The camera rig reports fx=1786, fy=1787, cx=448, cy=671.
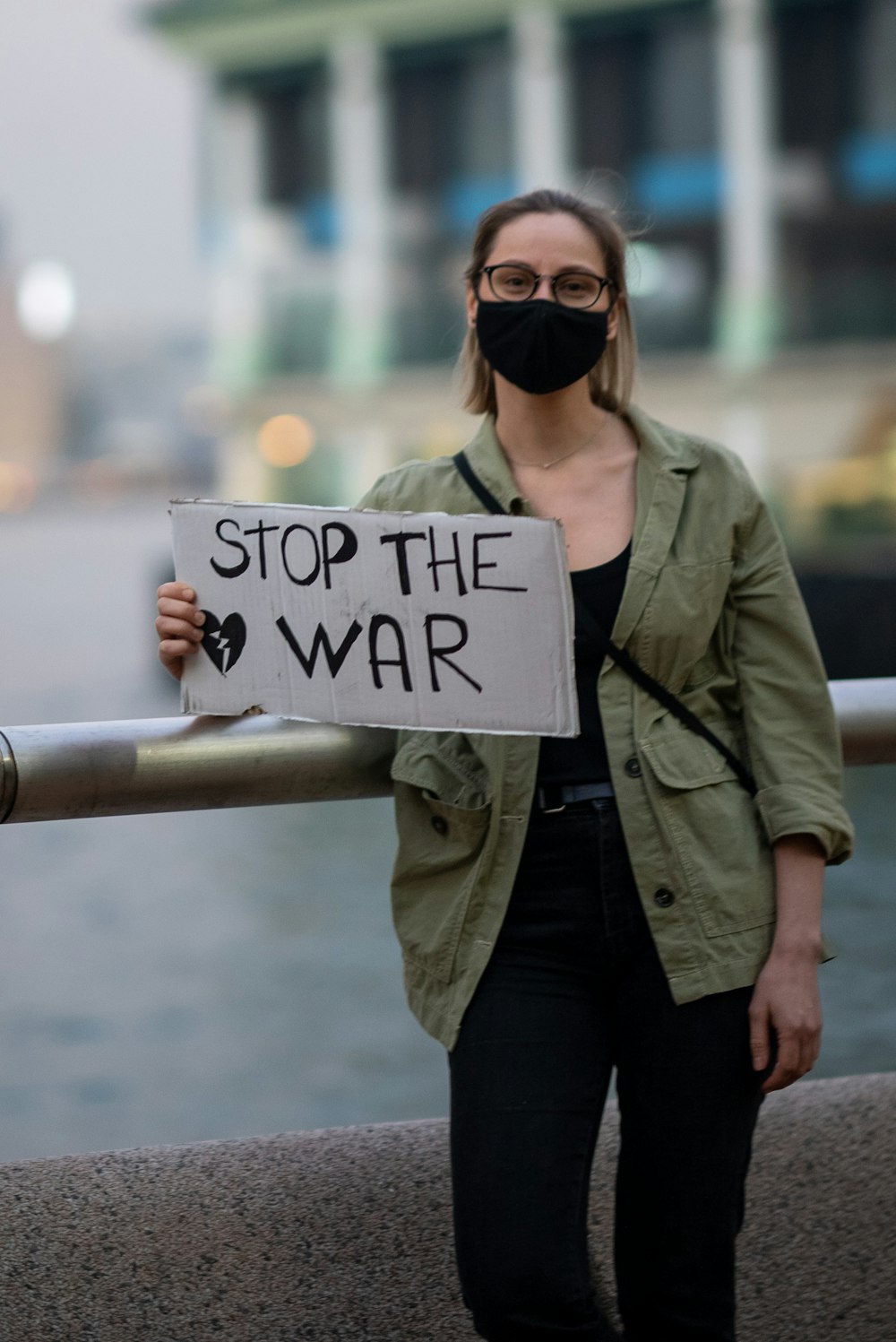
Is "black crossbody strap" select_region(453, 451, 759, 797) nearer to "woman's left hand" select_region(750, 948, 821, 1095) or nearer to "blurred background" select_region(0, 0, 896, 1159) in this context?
"woman's left hand" select_region(750, 948, 821, 1095)

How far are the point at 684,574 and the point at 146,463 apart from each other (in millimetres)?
89476

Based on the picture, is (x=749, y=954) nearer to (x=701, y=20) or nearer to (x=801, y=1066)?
(x=801, y=1066)

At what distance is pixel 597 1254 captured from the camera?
8.09 ft

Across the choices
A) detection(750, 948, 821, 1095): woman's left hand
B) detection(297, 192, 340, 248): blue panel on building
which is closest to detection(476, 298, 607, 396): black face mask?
detection(750, 948, 821, 1095): woman's left hand

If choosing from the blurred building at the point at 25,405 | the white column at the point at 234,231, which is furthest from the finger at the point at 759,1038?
the blurred building at the point at 25,405

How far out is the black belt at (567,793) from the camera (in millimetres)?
2109

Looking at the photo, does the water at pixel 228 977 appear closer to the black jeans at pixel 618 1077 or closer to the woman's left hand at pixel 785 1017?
the black jeans at pixel 618 1077

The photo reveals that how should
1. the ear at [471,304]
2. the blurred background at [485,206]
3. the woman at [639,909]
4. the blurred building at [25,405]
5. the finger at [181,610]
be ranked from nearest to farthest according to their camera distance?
the woman at [639,909] → the finger at [181,610] → the ear at [471,304] → the blurred background at [485,206] → the blurred building at [25,405]

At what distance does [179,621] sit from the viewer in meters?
2.25

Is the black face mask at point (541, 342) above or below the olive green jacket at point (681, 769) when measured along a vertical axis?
above

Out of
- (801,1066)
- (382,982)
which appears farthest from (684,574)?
(382,982)

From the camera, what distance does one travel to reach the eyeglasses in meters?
2.29

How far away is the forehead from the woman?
0.93 ft

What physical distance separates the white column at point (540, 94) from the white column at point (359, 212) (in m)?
1.95
